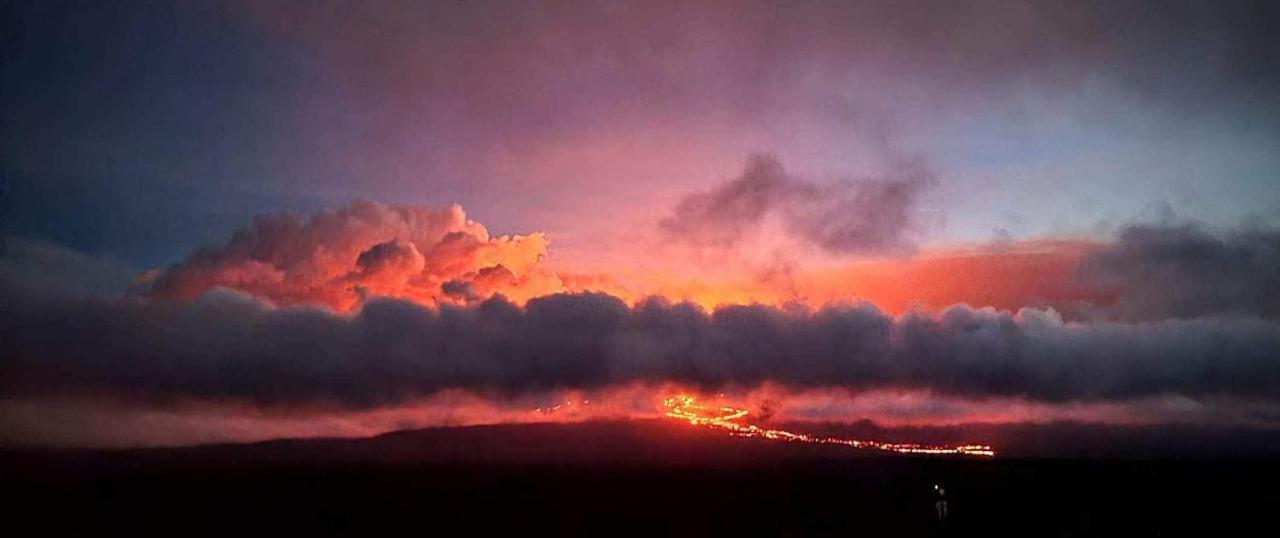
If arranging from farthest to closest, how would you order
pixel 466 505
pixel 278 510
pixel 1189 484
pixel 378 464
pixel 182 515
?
pixel 378 464 < pixel 1189 484 < pixel 466 505 < pixel 278 510 < pixel 182 515

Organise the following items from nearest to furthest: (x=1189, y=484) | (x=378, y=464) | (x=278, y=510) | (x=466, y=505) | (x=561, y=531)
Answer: (x=561, y=531) → (x=278, y=510) → (x=466, y=505) → (x=1189, y=484) → (x=378, y=464)

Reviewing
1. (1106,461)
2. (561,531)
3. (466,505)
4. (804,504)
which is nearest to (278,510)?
(466,505)

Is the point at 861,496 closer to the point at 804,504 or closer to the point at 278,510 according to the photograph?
the point at 804,504

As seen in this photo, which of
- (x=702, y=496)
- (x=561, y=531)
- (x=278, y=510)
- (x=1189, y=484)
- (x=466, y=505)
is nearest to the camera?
(x=561, y=531)

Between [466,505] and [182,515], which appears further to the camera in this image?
[466,505]

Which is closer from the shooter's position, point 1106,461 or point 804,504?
point 804,504

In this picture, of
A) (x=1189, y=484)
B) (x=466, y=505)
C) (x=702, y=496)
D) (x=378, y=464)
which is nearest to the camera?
(x=466, y=505)

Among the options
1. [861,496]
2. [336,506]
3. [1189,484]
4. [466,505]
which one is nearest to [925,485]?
[861,496]

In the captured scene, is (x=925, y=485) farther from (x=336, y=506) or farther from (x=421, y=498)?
(x=336, y=506)
